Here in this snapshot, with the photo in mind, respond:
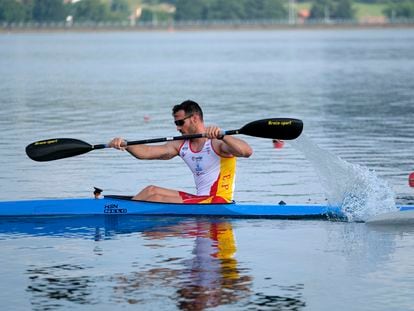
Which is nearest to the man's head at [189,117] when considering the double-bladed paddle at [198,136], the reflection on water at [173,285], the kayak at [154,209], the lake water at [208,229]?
the double-bladed paddle at [198,136]

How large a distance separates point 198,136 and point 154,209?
4.03 ft

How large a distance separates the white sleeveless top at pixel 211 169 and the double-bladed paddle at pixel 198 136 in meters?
0.26

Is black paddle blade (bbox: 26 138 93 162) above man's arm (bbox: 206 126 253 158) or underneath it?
underneath

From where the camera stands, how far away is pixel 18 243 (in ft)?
54.4

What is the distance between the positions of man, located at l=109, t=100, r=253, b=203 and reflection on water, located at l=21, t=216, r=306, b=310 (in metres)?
1.50

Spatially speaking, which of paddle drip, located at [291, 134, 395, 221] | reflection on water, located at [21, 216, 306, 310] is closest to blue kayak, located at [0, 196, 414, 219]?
paddle drip, located at [291, 134, 395, 221]

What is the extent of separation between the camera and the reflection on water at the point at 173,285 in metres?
13.3

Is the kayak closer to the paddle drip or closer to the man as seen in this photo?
the man

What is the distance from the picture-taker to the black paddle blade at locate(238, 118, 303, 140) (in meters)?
18.2

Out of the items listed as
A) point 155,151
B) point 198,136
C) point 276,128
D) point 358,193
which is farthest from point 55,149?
point 358,193

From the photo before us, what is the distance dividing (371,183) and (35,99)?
2787 cm

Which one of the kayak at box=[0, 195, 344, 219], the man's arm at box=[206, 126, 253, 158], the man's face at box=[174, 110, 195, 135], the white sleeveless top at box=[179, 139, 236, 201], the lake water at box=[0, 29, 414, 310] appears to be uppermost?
the man's face at box=[174, 110, 195, 135]

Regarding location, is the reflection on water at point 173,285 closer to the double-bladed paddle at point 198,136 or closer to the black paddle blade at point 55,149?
the double-bladed paddle at point 198,136

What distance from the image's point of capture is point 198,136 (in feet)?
57.7
